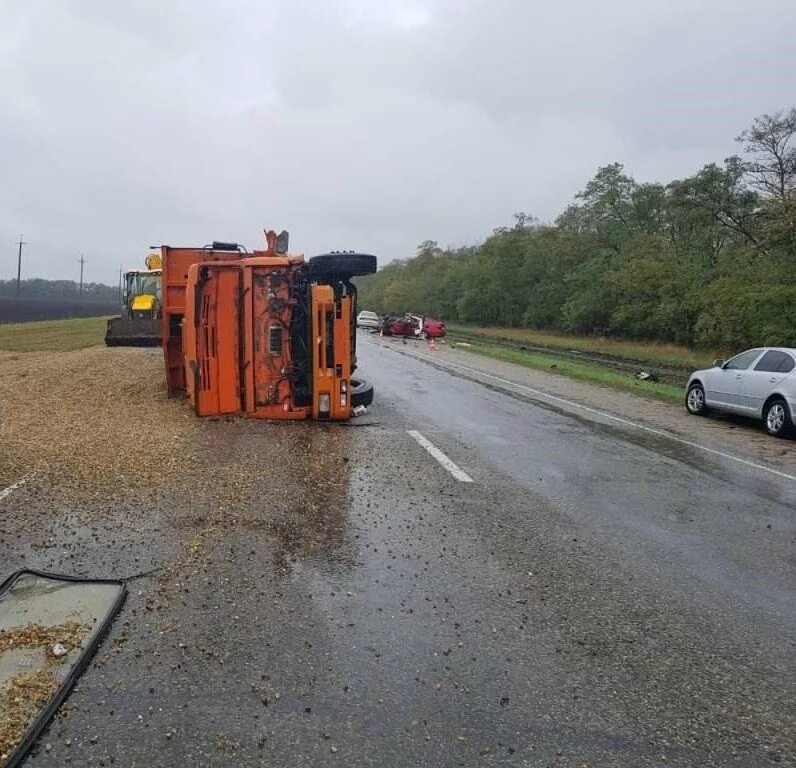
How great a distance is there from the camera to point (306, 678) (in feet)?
11.6

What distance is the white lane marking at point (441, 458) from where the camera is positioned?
7.92m

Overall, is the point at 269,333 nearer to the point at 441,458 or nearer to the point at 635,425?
the point at 441,458

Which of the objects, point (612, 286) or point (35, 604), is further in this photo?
point (612, 286)

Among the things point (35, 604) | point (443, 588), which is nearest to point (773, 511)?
point (443, 588)

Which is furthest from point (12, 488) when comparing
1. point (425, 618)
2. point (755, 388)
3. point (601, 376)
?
point (601, 376)

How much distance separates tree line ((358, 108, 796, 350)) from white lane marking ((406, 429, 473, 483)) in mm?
20686

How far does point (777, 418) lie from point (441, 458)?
7.32 meters

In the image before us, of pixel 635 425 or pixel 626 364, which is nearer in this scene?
pixel 635 425

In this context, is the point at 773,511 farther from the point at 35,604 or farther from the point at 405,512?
the point at 35,604

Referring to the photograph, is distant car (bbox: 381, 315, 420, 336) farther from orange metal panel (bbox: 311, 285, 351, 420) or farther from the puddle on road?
the puddle on road

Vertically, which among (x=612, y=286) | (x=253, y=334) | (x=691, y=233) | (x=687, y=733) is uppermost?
(x=691, y=233)

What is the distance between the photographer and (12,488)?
256 inches

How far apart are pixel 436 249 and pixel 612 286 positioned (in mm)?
62793

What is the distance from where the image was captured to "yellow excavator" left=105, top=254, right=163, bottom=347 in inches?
840
